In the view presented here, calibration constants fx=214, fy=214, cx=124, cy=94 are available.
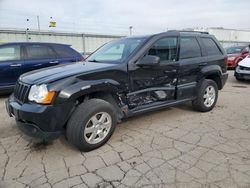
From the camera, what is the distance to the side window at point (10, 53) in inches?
236

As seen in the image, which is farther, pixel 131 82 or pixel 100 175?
pixel 131 82

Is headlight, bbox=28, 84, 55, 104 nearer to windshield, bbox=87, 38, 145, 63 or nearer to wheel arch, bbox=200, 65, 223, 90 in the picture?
windshield, bbox=87, 38, 145, 63

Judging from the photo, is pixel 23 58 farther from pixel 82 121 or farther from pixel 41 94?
pixel 82 121

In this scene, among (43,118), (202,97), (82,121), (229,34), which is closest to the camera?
(43,118)

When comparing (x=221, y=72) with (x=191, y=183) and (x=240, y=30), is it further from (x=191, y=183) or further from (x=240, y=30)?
(x=240, y=30)

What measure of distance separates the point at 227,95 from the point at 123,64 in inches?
174

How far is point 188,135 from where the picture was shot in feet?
11.7

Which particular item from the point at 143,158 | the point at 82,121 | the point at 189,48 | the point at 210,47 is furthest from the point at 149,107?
the point at 210,47

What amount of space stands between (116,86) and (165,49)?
1.36 metres

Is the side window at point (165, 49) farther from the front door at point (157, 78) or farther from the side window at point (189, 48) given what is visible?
the side window at point (189, 48)

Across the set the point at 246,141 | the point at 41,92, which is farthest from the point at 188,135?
the point at 41,92

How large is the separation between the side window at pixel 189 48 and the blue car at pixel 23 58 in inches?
154

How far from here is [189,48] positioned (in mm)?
4340

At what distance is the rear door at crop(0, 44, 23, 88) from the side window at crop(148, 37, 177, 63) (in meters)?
4.15
